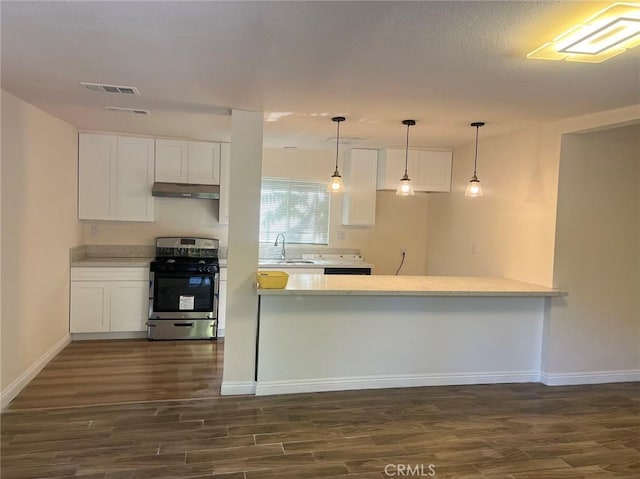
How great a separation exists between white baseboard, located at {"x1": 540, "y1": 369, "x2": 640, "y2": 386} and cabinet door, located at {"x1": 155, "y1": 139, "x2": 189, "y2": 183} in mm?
4122

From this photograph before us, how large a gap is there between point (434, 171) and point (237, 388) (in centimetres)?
317

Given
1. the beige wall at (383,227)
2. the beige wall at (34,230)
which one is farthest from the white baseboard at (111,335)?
the beige wall at (383,227)

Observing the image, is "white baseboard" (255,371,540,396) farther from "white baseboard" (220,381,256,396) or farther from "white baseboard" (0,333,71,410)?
"white baseboard" (0,333,71,410)

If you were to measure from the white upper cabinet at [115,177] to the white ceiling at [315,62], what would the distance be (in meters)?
1.04

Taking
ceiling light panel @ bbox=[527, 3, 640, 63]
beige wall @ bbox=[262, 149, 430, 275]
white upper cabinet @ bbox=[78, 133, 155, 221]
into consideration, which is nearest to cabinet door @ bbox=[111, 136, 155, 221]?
white upper cabinet @ bbox=[78, 133, 155, 221]

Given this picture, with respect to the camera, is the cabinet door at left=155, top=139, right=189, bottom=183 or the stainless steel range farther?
the cabinet door at left=155, top=139, right=189, bottom=183

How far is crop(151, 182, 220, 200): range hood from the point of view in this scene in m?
4.77

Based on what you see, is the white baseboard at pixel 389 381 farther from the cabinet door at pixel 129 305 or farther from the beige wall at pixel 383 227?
the beige wall at pixel 383 227

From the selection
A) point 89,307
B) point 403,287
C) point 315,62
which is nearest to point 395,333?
point 403,287

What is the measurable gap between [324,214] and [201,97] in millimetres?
2843

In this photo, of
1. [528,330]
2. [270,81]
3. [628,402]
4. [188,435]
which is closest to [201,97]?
[270,81]

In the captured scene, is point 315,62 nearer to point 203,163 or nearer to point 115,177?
point 203,163

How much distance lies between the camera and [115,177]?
188 inches

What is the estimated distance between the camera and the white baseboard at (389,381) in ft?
11.3
